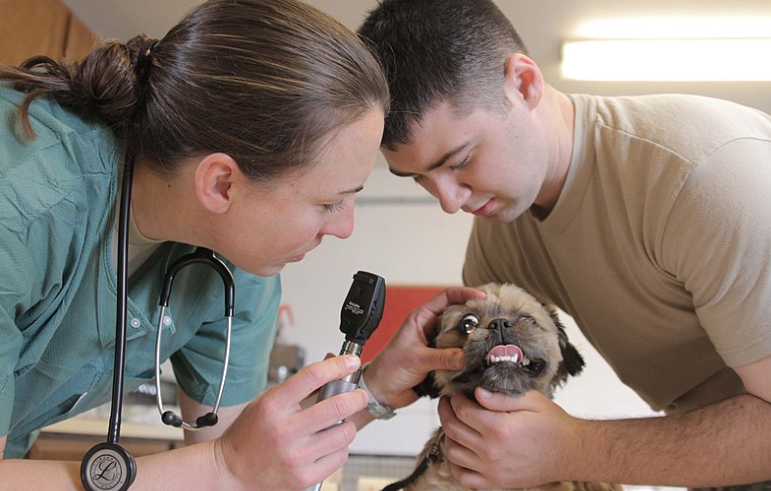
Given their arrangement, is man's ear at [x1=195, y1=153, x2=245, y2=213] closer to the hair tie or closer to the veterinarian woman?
the veterinarian woman

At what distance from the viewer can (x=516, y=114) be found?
54.7 inches

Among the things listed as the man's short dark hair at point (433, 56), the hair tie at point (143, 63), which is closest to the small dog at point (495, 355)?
the man's short dark hair at point (433, 56)

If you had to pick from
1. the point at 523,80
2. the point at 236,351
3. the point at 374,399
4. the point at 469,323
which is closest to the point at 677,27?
the point at 523,80

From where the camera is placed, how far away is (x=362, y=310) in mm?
1109

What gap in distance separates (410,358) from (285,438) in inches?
17.7

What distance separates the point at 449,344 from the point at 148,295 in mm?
563

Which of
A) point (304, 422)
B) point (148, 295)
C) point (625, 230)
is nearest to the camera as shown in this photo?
point (304, 422)

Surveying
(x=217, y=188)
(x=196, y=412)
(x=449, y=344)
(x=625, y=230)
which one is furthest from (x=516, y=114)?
(x=196, y=412)

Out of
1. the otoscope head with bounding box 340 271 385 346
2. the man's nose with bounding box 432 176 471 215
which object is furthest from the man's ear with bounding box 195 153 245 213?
the man's nose with bounding box 432 176 471 215

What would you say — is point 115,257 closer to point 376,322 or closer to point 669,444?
point 376,322

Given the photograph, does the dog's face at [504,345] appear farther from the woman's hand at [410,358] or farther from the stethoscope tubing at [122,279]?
the stethoscope tubing at [122,279]

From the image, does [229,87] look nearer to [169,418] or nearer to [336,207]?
[336,207]

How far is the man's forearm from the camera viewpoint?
3.88ft

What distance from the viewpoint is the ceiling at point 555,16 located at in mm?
3131
